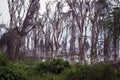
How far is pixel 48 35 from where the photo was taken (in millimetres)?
42906

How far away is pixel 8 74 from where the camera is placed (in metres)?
12.0

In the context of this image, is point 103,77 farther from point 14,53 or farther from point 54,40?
point 54,40

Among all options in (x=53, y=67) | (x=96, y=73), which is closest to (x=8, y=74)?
(x=96, y=73)

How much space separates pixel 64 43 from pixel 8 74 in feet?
118

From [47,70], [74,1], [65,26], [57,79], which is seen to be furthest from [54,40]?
[57,79]

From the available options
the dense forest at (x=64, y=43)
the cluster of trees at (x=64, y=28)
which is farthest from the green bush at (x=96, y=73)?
the cluster of trees at (x=64, y=28)

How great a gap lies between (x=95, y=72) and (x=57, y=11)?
27602 millimetres

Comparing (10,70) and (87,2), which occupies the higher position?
(87,2)

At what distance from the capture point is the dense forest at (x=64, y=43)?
1291 cm

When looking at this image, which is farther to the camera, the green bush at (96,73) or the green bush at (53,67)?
the green bush at (53,67)

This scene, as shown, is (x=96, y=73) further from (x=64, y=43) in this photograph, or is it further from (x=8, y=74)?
(x=64, y=43)

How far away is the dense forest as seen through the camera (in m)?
12.9

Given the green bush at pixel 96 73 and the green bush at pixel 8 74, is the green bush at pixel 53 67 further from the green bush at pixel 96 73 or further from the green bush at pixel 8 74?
the green bush at pixel 96 73

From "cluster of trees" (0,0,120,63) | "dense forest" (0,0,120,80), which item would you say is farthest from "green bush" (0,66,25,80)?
"cluster of trees" (0,0,120,63)
